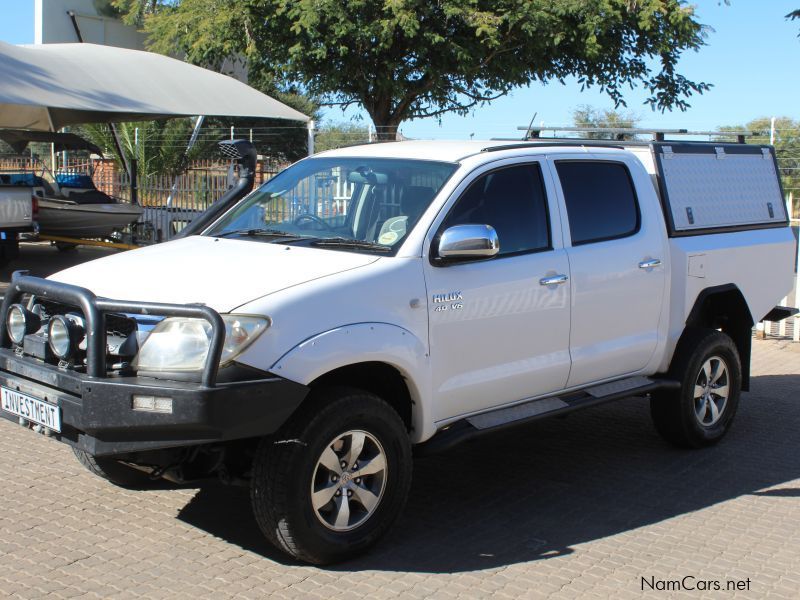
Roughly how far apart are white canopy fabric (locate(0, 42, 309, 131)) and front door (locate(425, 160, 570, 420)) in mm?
11393

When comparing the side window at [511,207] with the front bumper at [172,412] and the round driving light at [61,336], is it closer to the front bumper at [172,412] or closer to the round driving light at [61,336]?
the front bumper at [172,412]

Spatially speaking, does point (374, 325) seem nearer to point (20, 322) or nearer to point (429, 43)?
point (20, 322)

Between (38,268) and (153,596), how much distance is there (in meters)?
13.1

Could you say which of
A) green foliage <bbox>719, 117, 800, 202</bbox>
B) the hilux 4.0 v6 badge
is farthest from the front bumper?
green foliage <bbox>719, 117, 800, 202</bbox>

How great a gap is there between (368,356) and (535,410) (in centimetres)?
136

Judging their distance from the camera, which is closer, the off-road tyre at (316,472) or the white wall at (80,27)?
the off-road tyre at (316,472)

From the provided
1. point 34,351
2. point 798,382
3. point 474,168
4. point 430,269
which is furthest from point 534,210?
point 798,382

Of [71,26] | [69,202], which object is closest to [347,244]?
[69,202]

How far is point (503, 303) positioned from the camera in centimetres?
521

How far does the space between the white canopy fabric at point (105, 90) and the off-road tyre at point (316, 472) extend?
1204 cm

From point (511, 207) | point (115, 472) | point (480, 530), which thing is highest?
point (511, 207)

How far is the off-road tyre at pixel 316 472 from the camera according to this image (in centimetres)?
433

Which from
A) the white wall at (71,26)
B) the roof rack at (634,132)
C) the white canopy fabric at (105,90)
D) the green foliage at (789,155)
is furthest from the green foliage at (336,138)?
the white wall at (71,26)

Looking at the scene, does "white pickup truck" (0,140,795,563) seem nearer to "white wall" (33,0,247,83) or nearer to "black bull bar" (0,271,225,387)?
"black bull bar" (0,271,225,387)
